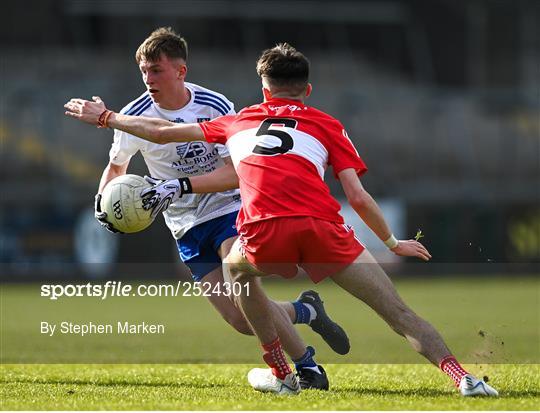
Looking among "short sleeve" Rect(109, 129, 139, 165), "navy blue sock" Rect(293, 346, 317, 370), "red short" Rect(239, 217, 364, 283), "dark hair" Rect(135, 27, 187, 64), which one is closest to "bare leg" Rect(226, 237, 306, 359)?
"navy blue sock" Rect(293, 346, 317, 370)

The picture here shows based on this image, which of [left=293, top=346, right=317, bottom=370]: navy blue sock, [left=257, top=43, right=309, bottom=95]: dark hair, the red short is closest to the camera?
the red short

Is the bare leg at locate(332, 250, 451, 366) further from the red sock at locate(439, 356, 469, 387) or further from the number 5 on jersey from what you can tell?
the number 5 on jersey

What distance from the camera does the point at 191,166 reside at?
25.6 ft

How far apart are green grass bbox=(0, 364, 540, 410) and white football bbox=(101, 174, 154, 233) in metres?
1.06

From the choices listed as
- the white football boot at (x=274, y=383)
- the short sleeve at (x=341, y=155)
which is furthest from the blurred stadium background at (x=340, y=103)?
the short sleeve at (x=341, y=155)

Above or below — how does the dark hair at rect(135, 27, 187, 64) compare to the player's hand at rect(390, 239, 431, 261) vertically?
above

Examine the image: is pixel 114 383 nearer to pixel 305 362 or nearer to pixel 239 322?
pixel 239 322

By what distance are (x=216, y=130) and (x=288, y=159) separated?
1.71ft

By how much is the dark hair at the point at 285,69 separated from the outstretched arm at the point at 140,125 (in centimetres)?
55

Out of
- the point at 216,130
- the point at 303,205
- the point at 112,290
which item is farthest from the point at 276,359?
the point at 112,290

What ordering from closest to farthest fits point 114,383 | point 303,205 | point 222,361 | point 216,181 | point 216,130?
point 303,205 → point 216,130 → point 216,181 → point 114,383 → point 222,361

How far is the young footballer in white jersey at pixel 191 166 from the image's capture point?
755cm

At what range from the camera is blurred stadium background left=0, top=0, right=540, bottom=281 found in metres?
20.4

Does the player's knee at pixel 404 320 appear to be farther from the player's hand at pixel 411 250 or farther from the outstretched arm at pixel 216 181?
the outstretched arm at pixel 216 181
